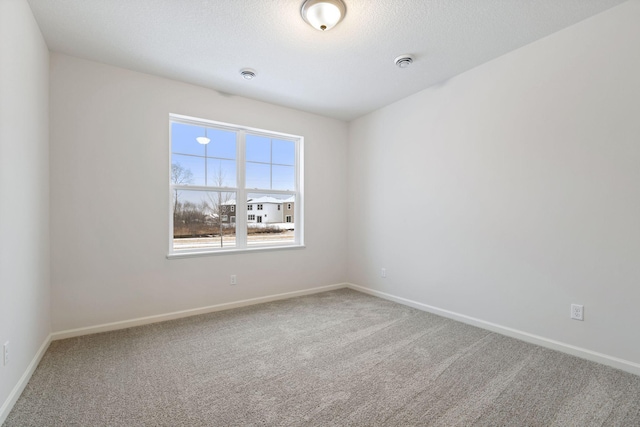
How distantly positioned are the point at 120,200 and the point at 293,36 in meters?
2.30

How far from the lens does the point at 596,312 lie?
2307mm

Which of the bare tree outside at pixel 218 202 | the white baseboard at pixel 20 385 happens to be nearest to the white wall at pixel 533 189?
the bare tree outside at pixel 218 202

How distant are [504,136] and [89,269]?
13.7 feet

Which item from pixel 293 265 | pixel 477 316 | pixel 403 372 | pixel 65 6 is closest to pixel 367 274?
pixel 293 265

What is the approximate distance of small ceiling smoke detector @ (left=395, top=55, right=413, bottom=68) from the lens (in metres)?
2.82

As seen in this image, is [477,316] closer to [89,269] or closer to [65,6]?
[89,269]

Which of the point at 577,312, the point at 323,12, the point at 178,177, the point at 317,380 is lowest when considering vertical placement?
the point at 317,380

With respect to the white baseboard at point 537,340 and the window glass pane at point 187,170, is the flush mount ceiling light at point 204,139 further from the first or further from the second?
the white baseboard at point 537,340

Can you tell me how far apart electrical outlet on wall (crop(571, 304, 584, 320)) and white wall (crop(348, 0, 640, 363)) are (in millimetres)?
37

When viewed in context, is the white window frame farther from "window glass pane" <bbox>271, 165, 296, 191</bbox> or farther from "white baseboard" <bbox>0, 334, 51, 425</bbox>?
"white baseboard" <bbox>0, 334, 51, 425</bbox>

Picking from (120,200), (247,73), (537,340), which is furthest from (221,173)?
(537,340)

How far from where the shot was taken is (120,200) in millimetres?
3008

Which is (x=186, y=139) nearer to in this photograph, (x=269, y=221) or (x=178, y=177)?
(x=178, y=177)

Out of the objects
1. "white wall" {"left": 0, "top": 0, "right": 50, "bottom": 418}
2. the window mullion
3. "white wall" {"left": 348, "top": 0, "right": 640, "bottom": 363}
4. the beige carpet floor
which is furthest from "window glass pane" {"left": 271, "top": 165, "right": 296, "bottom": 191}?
"white wall" {"left": 0, "top": 0, "right": 50, "bottom": 418}
